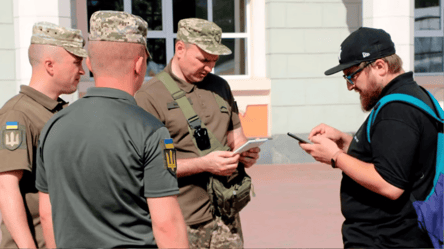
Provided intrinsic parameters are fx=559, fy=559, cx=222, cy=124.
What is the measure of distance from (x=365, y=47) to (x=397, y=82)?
0.70 feet

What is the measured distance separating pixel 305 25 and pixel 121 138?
911 centimetres

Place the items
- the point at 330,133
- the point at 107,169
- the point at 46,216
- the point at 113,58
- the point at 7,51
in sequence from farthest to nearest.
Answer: the point at 7,51, the point at 330,133, the point at 46,216, the point at 113,58, the point at 107,169

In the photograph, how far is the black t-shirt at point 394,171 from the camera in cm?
231

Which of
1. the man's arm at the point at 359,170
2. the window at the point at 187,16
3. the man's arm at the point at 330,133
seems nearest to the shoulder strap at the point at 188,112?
the man's arm at the point at 330,133

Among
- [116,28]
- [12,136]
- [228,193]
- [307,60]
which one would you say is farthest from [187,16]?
[116,28]

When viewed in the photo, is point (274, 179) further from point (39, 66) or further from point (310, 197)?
point (39, 66)

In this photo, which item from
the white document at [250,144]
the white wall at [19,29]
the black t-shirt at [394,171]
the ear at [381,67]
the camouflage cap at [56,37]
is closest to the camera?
the black t-shirt at [394,171]

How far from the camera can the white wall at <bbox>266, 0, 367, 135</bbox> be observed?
10.4 meters

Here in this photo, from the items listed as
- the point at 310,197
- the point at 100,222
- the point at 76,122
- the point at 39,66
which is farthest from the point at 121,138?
the point at 310,197

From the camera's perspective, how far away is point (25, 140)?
246 centimetres

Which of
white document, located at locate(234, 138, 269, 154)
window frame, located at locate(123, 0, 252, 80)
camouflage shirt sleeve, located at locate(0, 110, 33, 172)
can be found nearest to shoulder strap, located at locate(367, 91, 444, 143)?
white document, located at locate(234, 138, 269, 154)

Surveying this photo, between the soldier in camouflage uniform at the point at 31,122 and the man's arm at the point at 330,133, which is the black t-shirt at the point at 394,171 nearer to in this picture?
the man's arm at the point at 330,133

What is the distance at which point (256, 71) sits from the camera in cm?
1071

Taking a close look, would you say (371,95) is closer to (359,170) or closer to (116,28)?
(359,170)
